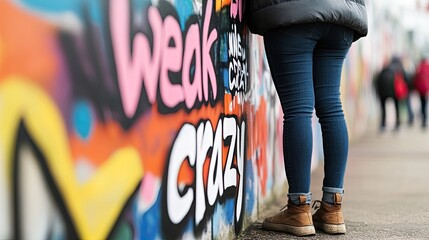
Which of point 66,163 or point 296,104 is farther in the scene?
point 296,104

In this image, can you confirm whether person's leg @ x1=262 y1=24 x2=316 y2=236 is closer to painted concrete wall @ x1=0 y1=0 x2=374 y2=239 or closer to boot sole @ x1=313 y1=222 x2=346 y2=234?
boot sole @ x1=313 y1=222 x2=346 y2=234

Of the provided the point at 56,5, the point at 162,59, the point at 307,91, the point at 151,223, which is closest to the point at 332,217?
the point at 307,91

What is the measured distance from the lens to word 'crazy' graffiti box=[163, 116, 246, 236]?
2.49m

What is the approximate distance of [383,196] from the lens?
4.84m

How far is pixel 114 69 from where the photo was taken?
200cm

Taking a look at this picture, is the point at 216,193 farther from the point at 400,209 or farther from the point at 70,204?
the point at 400,209

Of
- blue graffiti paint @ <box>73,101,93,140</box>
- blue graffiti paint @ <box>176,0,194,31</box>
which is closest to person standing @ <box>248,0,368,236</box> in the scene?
blue graffiti paint @ <box>176,0,194,31</box>

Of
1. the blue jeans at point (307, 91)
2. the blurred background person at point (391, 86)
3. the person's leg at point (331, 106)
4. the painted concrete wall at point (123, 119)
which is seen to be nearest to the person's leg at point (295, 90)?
the blue jeans at point (307, 91)

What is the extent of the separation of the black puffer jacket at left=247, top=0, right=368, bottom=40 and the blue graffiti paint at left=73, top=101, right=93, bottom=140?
4.49ft

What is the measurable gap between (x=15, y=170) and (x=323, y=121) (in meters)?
1.96

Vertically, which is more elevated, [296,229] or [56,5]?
[56,5]

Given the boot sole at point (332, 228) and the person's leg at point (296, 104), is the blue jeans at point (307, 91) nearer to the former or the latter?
the person's leg at point (296, 104)

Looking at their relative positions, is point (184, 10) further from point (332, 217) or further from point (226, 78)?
point (332, 217)

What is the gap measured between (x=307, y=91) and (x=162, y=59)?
3.04 feet
